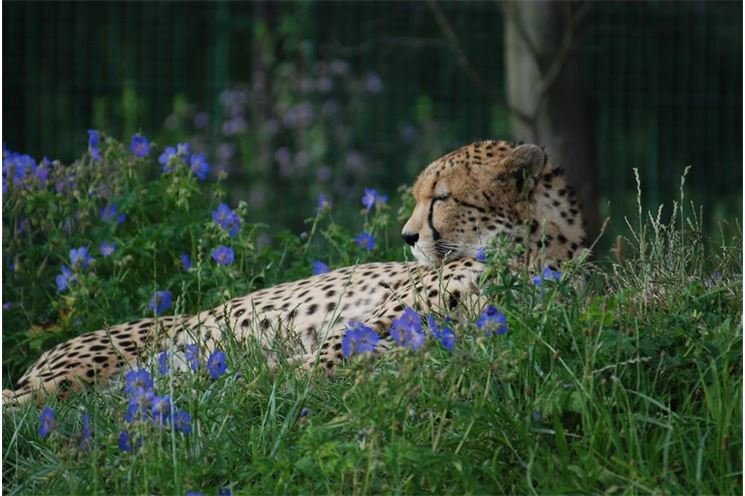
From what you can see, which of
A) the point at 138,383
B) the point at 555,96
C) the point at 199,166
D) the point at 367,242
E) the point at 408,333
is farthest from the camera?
the point at 555,96

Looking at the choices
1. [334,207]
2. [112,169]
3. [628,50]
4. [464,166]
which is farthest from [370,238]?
[628,50]

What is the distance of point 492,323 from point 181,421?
0.83 m

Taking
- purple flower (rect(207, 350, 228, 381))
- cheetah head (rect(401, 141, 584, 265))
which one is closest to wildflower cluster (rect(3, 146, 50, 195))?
cheetah head (rect(401, 141, 584, 265))

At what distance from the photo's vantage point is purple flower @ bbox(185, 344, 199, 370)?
388 centimetres

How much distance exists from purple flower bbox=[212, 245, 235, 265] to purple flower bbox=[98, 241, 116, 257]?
0.61 metres

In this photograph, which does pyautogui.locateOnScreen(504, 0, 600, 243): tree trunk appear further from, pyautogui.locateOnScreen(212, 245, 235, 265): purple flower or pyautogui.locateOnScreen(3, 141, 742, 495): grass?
pyautogui.locateOnScreen(3, 141, 742, 495): grass

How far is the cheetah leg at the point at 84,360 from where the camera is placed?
4867mm

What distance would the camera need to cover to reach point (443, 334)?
3492mm

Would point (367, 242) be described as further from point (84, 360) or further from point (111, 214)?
point (84, 360)

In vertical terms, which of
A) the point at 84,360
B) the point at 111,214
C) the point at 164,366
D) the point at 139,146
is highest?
the point at 139,146

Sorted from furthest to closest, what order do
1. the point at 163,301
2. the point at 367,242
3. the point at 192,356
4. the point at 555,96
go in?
the point at 555,96, the point at 367,242, the point at 163,301, the point at 192,356

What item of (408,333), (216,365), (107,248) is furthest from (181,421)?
(107,248)

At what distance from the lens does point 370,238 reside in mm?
5773

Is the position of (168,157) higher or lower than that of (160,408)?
higher
